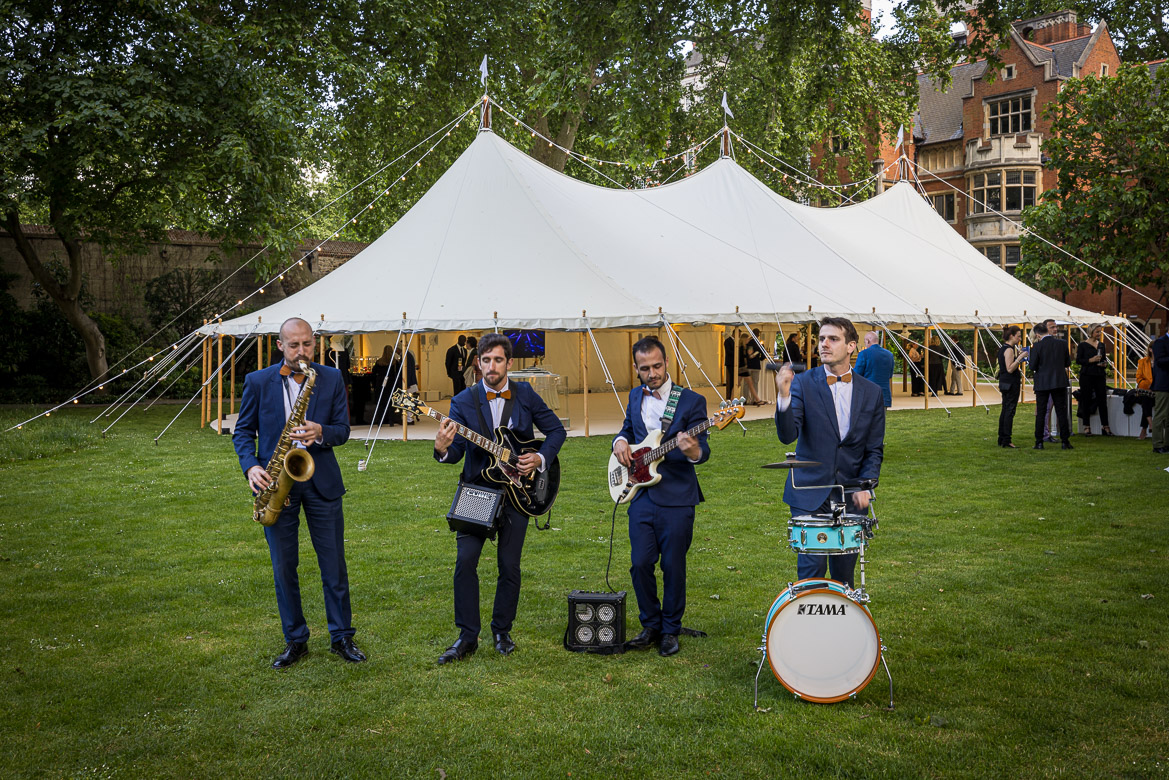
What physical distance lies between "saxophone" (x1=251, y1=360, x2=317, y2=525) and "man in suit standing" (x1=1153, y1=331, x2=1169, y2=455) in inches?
419

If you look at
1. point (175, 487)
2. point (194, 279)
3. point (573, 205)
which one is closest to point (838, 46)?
point (573, 205)

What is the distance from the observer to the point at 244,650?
4941mm

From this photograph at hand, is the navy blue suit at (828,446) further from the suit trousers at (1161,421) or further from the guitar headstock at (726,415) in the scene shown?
the suit trousers at (1161,421)

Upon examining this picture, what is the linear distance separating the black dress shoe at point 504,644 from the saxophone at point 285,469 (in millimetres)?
1278

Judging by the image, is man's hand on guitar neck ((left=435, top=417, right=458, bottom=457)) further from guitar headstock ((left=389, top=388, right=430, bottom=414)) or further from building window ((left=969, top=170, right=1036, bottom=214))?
building window ((left=969, top=170, right=1036, bottom=214))

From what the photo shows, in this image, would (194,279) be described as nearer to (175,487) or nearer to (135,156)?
(135,156)

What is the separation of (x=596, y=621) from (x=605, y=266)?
32.7 feet

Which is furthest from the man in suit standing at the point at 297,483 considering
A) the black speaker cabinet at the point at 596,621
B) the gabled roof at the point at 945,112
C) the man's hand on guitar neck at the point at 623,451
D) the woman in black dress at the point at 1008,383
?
the gabled roof at the point at 945,112

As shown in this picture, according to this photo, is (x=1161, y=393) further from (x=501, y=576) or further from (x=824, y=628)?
(x=501, y=576)

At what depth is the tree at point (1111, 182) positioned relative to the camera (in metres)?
20.4

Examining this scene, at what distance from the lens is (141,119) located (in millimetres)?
15305

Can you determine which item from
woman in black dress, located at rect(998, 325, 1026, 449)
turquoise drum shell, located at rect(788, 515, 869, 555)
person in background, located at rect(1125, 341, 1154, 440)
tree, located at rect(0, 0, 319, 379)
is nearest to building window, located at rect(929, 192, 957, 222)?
person in background, located at rect(1125, 341, 1154, 440)

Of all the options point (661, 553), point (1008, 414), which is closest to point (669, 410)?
point (661, 553)

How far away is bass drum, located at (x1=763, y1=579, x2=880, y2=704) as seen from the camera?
3.92 meters
